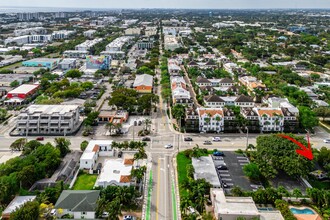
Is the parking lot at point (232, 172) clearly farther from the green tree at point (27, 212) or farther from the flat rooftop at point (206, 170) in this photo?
the green tree at point (27, 212)

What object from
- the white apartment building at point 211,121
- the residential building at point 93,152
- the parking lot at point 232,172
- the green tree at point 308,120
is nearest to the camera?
the parking lot at point 232,172

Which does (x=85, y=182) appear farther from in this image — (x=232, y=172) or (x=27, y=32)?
(x=27, y=32)

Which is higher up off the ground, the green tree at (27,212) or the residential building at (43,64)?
the residential building at (43,64)

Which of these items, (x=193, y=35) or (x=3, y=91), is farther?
(x=193, y=35)

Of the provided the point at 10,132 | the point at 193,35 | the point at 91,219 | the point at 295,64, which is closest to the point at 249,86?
the point at 295,64

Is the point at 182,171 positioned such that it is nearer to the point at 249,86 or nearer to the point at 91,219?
the point at 91,219

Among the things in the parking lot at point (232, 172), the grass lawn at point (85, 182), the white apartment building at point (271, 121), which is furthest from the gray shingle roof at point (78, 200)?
the white apartment building at point (271, 121)
